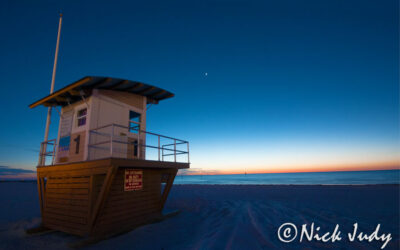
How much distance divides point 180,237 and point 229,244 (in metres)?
2.36

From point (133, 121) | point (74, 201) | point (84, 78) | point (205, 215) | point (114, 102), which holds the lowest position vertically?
point (205, 215)

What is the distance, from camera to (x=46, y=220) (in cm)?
917

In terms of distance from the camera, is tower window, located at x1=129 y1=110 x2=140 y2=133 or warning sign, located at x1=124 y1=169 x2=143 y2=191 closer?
warning sign, located at x1=124 y1=169 x2=143 y2=191

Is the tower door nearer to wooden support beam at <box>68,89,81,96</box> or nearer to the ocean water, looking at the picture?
wooden support beam at <box>68,89,81,96</box>

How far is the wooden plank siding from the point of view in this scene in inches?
283

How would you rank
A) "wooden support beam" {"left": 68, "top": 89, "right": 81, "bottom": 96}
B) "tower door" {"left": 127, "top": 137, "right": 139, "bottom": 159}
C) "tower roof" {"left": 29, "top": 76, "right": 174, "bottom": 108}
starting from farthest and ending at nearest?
"tower door" {"left": 127, "top": 137, "right": 139, "bottom": 159}
"wooden support beam" {"left": 68, "top": 89, "right": 81, "bottom": 96}
"tower roof" {"left": 29, "top": 76, "right": 174, "bottom": 108}

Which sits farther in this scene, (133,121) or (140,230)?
(133,121)

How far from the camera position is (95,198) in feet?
24.2

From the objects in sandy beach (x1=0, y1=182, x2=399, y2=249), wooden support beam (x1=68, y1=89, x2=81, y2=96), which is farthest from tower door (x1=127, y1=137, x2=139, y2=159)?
sandy beach (x1=0, y1=182, x2=399, y2=249)

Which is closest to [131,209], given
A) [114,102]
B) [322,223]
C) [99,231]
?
[99,231]

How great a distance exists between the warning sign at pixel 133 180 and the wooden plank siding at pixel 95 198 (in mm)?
174

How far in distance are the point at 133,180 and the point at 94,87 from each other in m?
4.96

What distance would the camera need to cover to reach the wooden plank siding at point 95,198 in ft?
23.6

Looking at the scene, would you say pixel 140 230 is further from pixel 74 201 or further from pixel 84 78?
pixel 84 78
